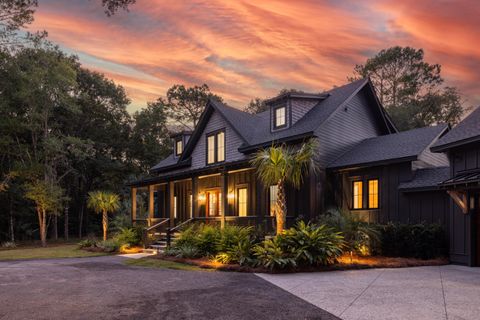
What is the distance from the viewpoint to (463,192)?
13500 mm

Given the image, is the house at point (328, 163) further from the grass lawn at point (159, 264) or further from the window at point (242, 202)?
the grass lawn at point (159, 264)

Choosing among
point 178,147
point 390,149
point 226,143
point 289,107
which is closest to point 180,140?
point 178,147

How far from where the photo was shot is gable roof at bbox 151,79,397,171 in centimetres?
2002

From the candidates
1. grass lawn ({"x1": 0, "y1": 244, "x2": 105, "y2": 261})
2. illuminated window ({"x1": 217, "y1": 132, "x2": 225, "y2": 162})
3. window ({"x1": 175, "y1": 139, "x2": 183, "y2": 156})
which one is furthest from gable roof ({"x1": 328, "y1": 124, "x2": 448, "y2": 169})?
window ({"x1": 175, "y1": 139, "x2": 183, "y2": 156})

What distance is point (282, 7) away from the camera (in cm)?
1402

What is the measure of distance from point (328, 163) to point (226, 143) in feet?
21.7

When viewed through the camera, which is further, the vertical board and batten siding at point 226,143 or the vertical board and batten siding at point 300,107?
the vertical board and batten siding at point 226,143

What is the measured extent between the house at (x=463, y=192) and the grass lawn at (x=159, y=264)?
8298 mm

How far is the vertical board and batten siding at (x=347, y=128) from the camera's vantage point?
19719 mm

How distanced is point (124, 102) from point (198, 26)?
25418mm

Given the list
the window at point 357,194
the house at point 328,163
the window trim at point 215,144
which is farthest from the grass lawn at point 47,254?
the window at point 357,194

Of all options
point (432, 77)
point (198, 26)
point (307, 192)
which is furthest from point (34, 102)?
point (432, 77)

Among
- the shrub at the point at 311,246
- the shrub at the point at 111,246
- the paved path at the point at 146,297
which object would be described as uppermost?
the shrub at the point at 311,246

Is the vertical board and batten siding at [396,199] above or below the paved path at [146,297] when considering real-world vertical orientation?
above
